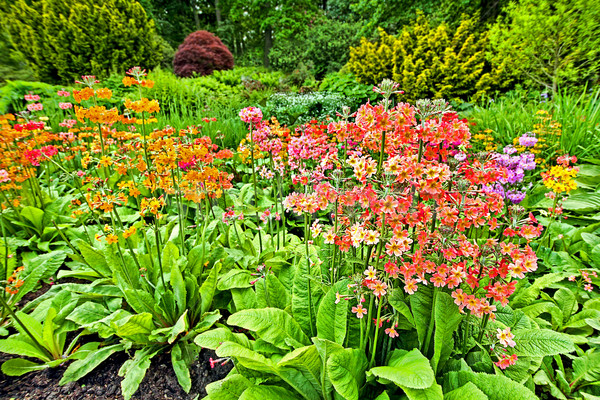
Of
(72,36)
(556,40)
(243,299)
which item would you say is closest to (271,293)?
(243,299)

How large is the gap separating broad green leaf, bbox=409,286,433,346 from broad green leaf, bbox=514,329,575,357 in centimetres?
41

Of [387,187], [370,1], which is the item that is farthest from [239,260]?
[370,1]

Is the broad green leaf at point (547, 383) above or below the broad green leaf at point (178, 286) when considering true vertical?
below

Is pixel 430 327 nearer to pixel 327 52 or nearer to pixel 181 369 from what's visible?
pixel 181 369

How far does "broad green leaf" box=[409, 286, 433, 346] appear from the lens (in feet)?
4.28

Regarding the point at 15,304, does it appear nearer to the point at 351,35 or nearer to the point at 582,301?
the point at 582,301

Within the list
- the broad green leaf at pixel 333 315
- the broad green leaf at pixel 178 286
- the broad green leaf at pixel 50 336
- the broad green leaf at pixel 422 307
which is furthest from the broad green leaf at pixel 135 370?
the broad green leaf at pixel 422 307

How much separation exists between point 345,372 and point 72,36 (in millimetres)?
11141

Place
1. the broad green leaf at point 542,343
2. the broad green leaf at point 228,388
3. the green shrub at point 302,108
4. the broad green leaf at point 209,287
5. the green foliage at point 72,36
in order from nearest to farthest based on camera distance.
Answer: the broad green leaf at point 542,343 < the broad green leaf at point 228,388 < the broad green leaf at point 209,287 < the green shrub at point 302,108 < the green foliage at point 72,36

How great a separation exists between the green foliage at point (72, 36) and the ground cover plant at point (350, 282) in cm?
811

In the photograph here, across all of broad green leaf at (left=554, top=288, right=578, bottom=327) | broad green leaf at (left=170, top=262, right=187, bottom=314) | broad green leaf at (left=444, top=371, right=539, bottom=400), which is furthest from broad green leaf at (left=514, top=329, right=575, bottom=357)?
broad green leaf at (left=170, top=262, right=187, bottom=314)

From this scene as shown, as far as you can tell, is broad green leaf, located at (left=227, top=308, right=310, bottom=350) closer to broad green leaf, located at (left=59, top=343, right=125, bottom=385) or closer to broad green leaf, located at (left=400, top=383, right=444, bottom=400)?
broad green leaf, located at (left=400, top=383, right=444, bottom=400)

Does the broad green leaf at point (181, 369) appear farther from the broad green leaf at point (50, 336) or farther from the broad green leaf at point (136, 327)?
the broad green leaf at point (50, 336)

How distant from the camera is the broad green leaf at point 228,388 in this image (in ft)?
4.51
